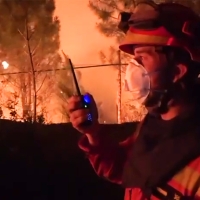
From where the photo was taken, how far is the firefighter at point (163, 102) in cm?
67

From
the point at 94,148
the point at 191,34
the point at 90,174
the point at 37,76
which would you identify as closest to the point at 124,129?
the point at 90,174

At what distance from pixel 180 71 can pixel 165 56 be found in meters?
0.03

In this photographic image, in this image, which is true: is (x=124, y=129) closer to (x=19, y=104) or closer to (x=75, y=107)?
(x=19, y=104)

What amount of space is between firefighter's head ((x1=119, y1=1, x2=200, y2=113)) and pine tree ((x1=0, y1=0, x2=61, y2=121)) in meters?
0.65

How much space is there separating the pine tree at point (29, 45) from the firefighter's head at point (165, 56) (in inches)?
25.6

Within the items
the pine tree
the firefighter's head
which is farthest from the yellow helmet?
the pine tree

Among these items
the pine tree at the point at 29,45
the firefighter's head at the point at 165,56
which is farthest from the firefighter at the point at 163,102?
the pine tree at the point at 29,45

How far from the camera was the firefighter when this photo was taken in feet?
2.19

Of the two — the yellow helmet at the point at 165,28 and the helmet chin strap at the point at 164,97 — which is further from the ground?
the yellow helmet at the point at 165,28

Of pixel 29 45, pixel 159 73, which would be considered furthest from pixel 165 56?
pixel 29 45

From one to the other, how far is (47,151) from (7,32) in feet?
1.14

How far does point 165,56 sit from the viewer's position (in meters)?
0.71

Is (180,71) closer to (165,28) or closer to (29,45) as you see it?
(165,28)

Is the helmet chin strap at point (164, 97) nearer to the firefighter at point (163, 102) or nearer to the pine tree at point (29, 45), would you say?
the firefighter at point (163, 102)
